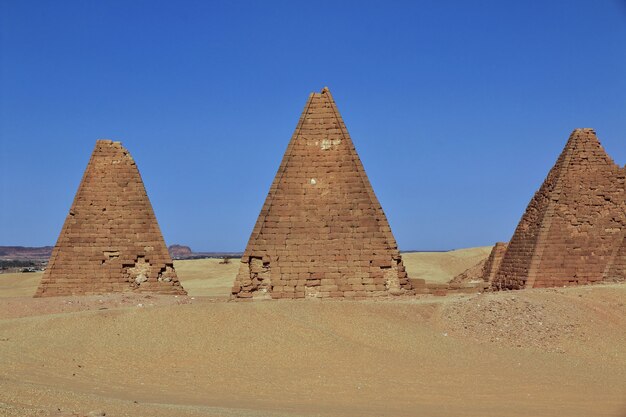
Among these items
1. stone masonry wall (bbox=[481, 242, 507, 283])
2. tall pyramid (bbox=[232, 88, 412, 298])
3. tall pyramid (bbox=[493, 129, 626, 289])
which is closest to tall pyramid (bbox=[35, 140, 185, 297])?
tall pyramid (bbox=[232, 88, 412, 298])

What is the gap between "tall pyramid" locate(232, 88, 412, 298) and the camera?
18.3 meters

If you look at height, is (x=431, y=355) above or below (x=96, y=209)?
below

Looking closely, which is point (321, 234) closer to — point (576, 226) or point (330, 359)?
point (330, 359)

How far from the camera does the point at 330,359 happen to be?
12.7m

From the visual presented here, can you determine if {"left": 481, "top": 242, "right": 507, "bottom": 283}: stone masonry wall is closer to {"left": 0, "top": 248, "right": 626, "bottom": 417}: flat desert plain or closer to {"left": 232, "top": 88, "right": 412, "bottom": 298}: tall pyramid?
{"left": 232, "top": 88, "right": 412, "bottom": 298}: tall pyramid

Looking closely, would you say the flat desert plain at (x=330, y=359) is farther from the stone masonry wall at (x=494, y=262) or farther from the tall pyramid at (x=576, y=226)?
the stone masonry wall at (x=494, y=262)

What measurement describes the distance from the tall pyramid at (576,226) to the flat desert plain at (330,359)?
4.77 meters

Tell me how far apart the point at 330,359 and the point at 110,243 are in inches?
398

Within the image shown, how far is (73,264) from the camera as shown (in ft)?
69.4

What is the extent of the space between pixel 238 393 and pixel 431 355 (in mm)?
3763

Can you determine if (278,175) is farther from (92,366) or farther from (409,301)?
(92,366)

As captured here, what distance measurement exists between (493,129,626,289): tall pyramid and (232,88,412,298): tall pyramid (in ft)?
18.3

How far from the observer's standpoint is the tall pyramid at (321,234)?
18297 millimetres

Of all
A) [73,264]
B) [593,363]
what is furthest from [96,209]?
[593,363]
